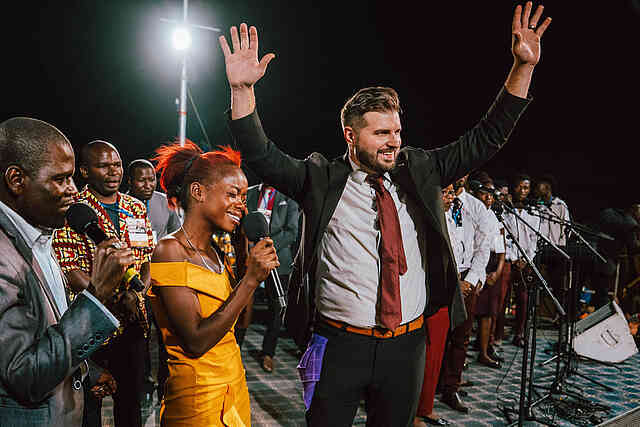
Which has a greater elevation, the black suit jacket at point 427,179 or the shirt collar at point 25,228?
the black suit jacket at point 427,179

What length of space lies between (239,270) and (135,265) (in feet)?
4.05

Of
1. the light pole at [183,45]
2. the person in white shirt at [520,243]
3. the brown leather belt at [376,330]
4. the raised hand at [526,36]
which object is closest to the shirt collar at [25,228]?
the brown leather belt at [376,330]

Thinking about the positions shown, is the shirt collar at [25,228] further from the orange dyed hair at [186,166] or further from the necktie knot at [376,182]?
the necktie knot at [376,182]

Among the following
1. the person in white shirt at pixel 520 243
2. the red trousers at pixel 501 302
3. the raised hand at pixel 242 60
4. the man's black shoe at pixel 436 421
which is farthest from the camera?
the person in white shirt at pixel 520 243

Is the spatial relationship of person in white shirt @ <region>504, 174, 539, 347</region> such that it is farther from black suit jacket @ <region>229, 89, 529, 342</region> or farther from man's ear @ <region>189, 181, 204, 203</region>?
man's ear @ <region>189, 181, 204, 203</region>

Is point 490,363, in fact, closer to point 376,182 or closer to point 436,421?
point 436,421

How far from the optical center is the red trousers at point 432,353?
4.11 meters

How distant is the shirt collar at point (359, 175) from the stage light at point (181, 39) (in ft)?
36.8

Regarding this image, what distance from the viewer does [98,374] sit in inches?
82.3

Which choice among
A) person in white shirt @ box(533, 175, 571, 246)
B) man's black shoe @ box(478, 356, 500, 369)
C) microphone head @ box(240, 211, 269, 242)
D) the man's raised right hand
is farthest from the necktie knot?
person in white shirt @ box(533, 175, 571, 246)

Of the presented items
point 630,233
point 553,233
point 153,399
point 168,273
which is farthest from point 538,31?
point 630,233

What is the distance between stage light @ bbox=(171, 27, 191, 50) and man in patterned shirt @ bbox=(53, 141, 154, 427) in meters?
9.65

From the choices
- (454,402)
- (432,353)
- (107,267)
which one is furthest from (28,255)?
(454,402)

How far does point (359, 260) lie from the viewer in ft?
7.95
